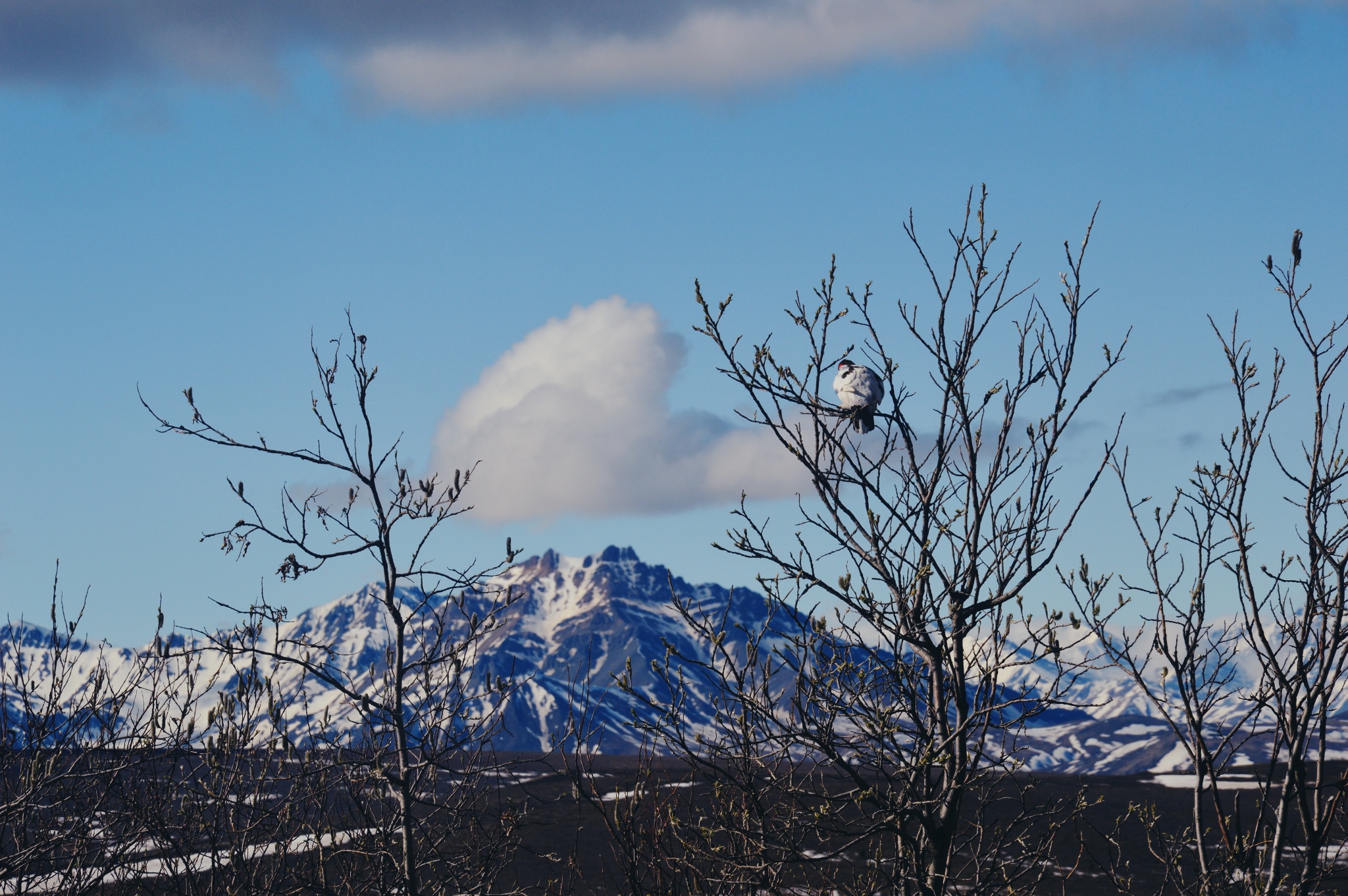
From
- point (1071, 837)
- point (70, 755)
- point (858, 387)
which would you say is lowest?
point (1071, 837)

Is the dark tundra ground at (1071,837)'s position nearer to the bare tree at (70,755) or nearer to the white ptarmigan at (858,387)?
the bare tree at (70,755)

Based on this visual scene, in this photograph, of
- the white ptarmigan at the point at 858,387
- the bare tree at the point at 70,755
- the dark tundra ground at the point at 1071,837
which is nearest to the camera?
the bare tree at the point at 70,755

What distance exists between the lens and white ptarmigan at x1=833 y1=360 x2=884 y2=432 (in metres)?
14.0

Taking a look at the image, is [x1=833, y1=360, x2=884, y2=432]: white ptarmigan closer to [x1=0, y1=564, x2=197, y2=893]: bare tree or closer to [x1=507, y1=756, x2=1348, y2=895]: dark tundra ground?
[x1=0, y1=564, x2=197, y2=893]: bare tree

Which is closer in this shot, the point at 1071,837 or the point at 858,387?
the point at 858,387

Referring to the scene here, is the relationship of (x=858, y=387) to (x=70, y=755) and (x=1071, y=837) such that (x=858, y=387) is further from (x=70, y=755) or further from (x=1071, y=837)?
(x=1071, y=837)

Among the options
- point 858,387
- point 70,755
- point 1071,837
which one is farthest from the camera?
point 1071,837

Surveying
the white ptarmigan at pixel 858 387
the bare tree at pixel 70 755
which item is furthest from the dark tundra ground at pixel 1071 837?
the white ptarmigan at pixel 858 387

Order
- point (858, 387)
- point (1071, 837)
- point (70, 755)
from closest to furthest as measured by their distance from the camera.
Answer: point (858, 387), point (70, 755), point (1071, 837)

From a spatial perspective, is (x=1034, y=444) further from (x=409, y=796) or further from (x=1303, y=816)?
(x=409, y=796)

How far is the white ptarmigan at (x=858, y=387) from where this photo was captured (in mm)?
14023

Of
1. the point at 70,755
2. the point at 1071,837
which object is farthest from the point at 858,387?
the point at 1071,837

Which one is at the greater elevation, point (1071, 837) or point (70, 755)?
point (70, 755)

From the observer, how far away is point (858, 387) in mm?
14148
